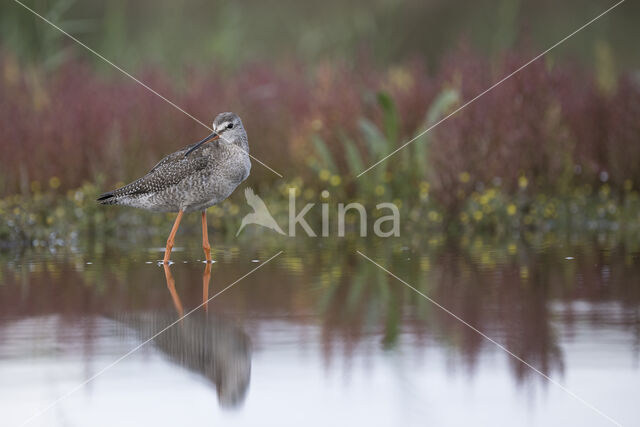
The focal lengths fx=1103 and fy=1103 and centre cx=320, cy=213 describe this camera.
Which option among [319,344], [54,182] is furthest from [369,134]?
[319,344]

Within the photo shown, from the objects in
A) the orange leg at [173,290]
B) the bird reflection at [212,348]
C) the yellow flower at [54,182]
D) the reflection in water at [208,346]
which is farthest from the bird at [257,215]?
the bird reflection at [212,348]

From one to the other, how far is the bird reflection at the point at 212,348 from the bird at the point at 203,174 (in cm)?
259

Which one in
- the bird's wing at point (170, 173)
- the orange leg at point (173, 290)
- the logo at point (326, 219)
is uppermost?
the bird's wing at point (170, 173)

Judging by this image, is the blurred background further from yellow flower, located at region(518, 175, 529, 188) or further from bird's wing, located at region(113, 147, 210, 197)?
bird's wing, located at region(113, 147, 210, 197)

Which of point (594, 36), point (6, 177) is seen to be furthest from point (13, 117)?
point (594, 36)

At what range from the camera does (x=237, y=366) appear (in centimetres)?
591

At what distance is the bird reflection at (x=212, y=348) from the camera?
5535 millimetres

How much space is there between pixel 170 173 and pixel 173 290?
212 centimetres

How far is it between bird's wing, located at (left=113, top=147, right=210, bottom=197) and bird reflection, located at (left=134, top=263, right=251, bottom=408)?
2747 mm

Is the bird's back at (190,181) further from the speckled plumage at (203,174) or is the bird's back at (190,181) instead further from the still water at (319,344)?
the still water at (319,344)

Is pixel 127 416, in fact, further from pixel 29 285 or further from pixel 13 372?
pixel 29 285

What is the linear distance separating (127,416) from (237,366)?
1.02 metres

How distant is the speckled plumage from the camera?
33.8ft

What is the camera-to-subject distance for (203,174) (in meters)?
10.3
